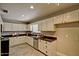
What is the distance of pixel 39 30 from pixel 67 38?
406mm

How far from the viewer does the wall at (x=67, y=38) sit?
4.09 feet

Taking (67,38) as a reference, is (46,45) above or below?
below

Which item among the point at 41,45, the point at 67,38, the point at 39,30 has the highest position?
the point at 39,30

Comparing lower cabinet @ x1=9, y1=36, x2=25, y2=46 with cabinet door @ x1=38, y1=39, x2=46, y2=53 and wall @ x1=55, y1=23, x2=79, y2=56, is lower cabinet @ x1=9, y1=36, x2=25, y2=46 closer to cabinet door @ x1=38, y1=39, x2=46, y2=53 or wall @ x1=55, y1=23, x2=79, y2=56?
cabinet door @ x1=38, y1=39, x2=46, y2=53

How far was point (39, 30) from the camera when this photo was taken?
4.54ft

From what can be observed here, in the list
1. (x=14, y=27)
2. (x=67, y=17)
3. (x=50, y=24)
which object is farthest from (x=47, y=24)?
(x=14, y=27)

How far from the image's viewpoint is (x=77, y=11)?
1.20 meters

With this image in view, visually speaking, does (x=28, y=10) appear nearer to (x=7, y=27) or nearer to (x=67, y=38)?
(x=7, y=27)

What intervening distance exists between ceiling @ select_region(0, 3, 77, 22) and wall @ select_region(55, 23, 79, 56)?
29cm

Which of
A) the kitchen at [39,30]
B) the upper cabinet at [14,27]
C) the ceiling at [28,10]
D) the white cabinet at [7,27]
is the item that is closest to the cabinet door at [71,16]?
the kitchen at [39,30]

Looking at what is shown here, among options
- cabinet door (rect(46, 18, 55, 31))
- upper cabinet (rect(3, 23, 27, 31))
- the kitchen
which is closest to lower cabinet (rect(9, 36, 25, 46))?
the kitchen

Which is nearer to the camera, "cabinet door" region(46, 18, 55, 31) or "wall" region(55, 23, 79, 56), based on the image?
"wall" region(55, 23, 79, 56)

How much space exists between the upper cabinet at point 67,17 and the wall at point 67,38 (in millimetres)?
66

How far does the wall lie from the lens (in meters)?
1.25
